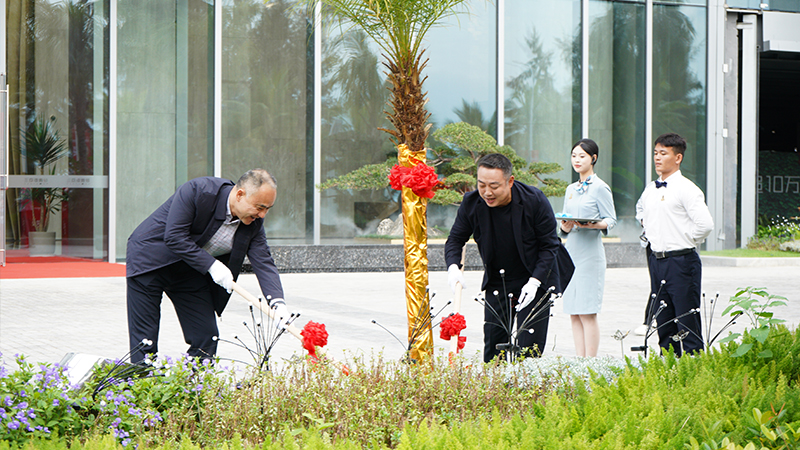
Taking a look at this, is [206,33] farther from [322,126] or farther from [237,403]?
[237,403]

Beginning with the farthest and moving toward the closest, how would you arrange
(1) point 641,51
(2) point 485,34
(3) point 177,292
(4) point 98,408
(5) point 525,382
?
(1) point 641,51 < (2) point 485,34 < (3) point 177,292 < (5) point 525,382 < (4) point 98,408

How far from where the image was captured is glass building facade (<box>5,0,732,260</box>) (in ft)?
49.8

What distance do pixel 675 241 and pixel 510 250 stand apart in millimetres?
1219

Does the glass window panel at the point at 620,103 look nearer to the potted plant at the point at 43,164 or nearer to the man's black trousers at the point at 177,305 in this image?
the potted plant at the point at 43,164

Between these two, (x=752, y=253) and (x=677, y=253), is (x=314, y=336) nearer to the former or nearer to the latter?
(x=677, y=253)

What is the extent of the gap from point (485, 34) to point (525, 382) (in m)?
14.5

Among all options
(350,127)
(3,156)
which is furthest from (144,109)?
(350,127)

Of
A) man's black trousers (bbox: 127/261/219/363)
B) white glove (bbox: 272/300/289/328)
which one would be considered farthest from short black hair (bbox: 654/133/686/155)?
man's black trousers (bbox: 127/261/219/363)

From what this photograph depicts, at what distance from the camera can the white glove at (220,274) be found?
4.24 meters

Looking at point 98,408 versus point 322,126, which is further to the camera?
point 322,126

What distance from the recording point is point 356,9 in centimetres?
532

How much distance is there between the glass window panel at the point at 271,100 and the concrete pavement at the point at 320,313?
2592mm

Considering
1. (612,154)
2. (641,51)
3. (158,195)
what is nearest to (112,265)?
(158,195)

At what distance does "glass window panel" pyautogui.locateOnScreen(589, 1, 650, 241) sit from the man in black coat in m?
14.2
